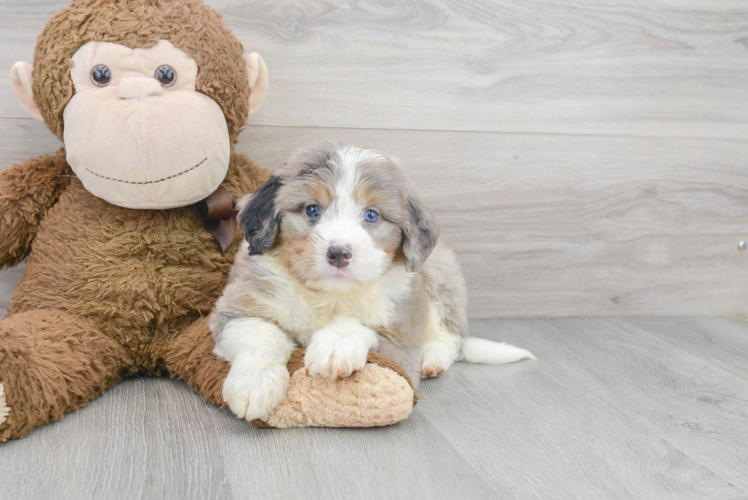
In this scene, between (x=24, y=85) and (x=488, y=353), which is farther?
(x=488, y=353)

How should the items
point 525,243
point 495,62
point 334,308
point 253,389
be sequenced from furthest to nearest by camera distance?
point 525,243, point 495,62, point 334,308, point 253,389

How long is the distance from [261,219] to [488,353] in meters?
0.94

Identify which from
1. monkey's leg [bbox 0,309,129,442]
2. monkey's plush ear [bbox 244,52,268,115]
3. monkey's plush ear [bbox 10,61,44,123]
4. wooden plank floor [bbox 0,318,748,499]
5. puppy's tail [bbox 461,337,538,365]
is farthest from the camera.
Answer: puppy's tail [bbox 461,337,538,365]

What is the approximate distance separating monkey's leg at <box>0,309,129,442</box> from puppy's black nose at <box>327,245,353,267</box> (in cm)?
71

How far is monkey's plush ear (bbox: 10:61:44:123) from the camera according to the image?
1789 millimetres

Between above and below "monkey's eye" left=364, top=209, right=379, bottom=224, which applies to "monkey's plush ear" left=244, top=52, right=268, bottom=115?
above

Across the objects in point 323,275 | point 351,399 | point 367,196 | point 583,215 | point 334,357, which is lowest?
point 583,215

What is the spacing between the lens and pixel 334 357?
4.84ft

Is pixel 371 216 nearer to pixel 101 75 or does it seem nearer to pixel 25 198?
pixel 101 75

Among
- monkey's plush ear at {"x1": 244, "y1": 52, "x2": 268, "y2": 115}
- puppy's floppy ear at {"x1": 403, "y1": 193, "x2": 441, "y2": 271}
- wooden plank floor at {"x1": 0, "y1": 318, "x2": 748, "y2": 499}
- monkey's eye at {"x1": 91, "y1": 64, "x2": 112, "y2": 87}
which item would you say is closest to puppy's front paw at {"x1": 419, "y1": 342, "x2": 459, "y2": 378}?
wooden plank floor at {"x1": 0, "y1": 318, "x2": 748, "y2": 499}

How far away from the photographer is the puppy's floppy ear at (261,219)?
160cm

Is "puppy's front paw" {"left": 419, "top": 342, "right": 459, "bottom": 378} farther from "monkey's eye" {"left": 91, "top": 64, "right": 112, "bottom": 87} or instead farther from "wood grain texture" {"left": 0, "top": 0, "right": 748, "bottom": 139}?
"monkey's eye" {"left": 91, "top": 64, "right": 112, "bottom": 87}

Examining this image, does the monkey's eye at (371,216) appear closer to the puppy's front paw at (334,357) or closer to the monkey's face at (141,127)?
the puppy's front paw at (334,357)

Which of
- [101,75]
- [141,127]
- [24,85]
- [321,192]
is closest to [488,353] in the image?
[321,192]
